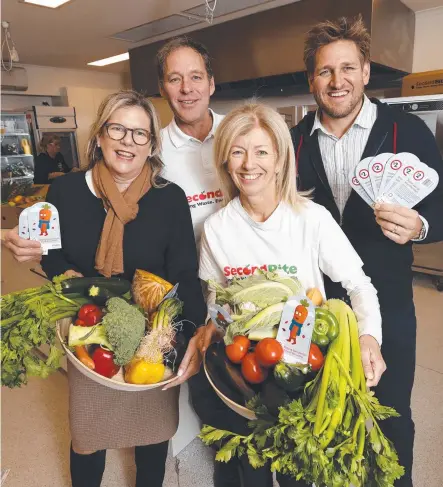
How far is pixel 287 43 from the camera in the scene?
14.2 ft

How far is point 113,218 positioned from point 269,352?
769mm

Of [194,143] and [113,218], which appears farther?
[194,143]

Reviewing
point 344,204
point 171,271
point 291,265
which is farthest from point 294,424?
point 344,204

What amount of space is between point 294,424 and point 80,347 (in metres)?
0.66

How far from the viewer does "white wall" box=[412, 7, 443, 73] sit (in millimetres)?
4305

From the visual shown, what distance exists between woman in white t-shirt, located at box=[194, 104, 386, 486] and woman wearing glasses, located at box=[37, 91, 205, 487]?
0.59ft

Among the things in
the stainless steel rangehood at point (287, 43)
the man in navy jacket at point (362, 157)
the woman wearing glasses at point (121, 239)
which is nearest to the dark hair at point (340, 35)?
the man in navy jacket at point (362, 157)

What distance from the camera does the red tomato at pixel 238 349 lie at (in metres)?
1.08

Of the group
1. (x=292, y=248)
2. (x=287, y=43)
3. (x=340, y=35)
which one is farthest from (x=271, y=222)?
→ (x=287, y=43)

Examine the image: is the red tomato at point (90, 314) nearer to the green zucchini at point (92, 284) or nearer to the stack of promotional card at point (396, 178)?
the green zucchini at point (92, 284)

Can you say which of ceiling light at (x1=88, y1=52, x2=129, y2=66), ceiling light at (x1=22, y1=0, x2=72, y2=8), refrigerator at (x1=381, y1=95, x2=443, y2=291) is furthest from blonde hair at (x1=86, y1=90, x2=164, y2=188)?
ceiling light at (x1=88, y1=52, x2=129, y2=66)

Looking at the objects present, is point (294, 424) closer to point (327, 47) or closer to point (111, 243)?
point (111, 243)

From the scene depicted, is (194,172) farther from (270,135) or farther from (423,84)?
(423,84)

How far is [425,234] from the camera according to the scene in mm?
1444
